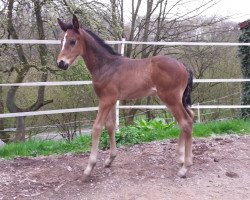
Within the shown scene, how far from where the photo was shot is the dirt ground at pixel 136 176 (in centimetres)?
426

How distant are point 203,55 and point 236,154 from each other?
1177 centimetres

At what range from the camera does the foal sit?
15.2 feet

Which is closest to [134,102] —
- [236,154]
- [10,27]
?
[10,27]

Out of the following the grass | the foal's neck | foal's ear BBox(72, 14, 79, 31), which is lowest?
the grass

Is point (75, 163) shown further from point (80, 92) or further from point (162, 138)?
point (80, 92)

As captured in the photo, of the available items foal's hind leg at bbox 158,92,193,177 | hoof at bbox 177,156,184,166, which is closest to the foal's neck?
foal's hind leg at bbox 158,92,193,177

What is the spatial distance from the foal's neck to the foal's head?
0.60ft

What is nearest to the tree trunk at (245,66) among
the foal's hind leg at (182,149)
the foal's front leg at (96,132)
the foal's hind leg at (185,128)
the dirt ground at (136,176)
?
the dirt ground at (136,176)

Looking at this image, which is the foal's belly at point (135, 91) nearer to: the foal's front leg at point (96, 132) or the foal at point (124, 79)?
the foal at point (124, 79)

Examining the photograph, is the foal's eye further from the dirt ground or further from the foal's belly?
the dirt ground

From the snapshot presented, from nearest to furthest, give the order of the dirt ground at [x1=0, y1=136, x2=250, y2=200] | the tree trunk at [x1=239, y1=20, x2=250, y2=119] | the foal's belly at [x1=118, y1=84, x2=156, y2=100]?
the dirt ground at [x1=0, y1=136, x2=250, y2=200]
the foal's belly at [x1=118, y1=84, x2=156, y2=100]
the tree trunk at [x1=239, y1=20, x2=250, y2=119]

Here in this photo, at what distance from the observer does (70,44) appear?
4598 mm

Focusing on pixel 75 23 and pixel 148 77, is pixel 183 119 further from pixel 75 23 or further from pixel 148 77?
pixel 75 23

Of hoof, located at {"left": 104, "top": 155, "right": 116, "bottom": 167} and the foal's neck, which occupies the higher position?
the foal's neck
